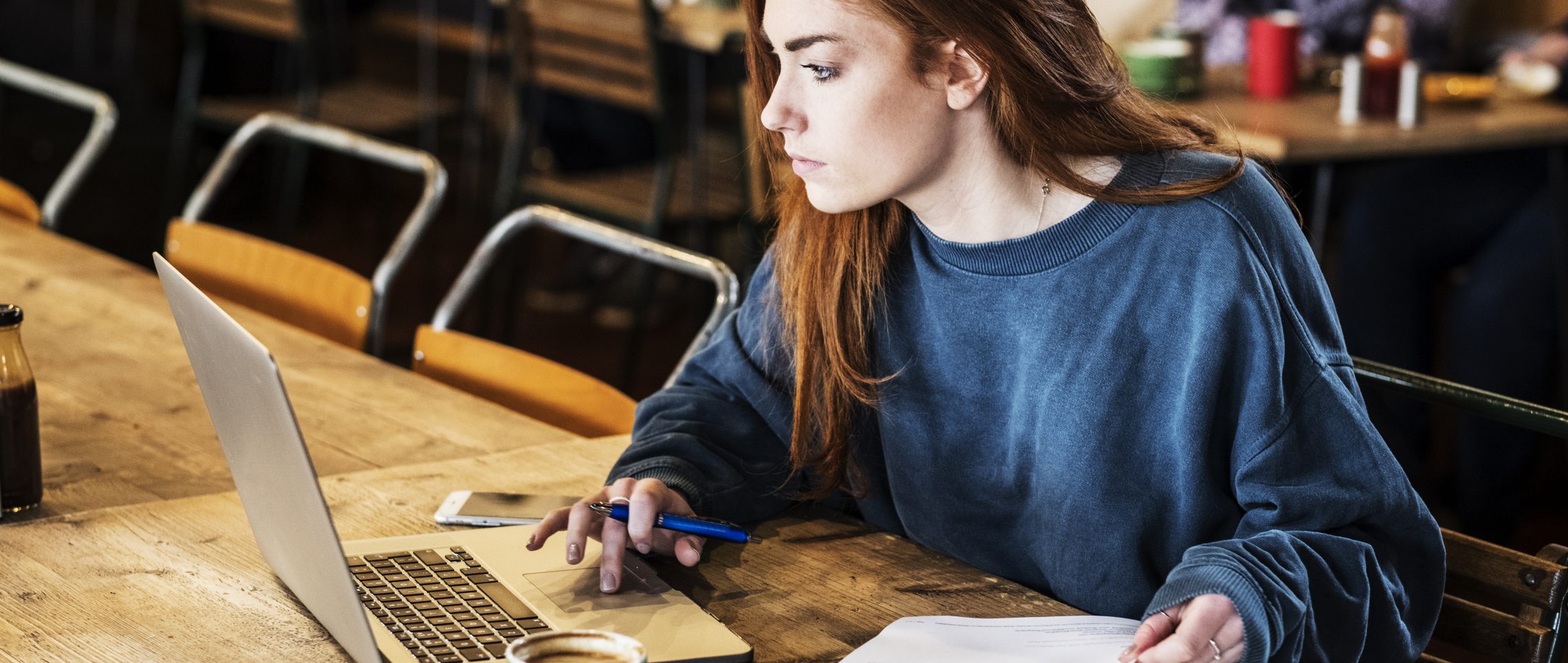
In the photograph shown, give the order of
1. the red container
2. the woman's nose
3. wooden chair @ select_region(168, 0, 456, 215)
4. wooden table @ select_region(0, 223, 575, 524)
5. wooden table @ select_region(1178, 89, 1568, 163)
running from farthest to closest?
wooden chair @ select_region(168, 0, 456, 215) < the red container < wooden table @ select_region(1178, 89, 1568, 163) < wooden table @ select_region(0, 223, 575, 524) < the woman's nose

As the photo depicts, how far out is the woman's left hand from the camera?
93cm

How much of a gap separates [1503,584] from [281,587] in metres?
0.84

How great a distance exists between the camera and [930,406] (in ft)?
4.14

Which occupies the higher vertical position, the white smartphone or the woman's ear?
the woman's ear

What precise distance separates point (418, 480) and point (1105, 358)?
54 centimetres

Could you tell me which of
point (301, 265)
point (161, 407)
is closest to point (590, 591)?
point (161, 407)

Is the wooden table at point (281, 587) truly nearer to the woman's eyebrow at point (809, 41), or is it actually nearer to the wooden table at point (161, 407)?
the wooden table at point (161, 407)

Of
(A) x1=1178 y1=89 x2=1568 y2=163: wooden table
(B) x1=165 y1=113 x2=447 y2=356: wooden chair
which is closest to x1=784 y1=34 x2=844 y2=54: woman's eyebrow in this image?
(B) x1=165 y1=113 x2=447 y2=356: wooden chair

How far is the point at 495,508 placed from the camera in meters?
1.20

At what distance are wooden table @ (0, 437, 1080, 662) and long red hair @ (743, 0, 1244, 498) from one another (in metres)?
0.10

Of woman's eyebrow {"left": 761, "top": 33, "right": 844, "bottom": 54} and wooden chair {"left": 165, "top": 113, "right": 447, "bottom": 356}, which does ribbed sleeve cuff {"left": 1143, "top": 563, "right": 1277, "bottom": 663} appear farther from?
wooden chair {"left": 165, "top": 113, "right": 447, "bottom": 356}

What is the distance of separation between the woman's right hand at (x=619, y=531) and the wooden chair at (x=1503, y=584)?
542 mm

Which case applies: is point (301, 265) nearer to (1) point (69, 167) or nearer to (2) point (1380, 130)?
(1) point (69, 167)

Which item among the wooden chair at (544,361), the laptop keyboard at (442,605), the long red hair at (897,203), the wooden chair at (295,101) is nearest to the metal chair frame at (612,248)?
the wooden chair at (544,361)
